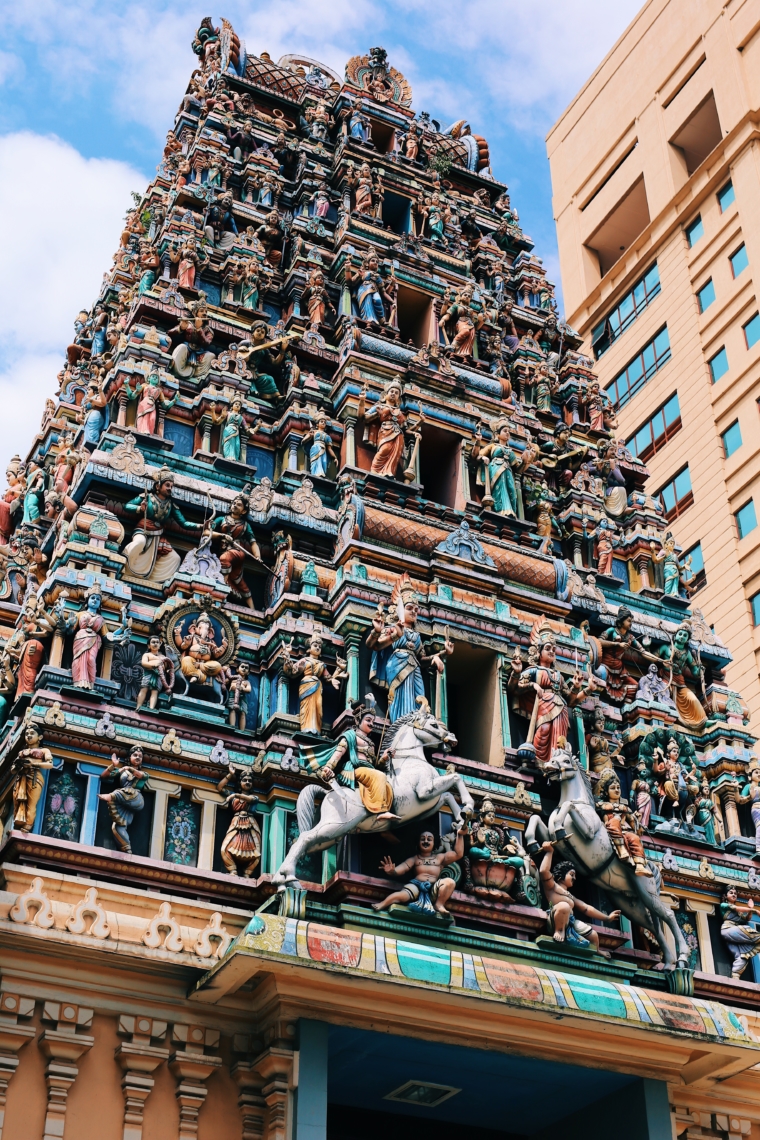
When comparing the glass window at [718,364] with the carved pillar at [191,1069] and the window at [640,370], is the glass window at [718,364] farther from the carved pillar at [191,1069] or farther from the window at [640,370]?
the carved pillar at [191,1069]

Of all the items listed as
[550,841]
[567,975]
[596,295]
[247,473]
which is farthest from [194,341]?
[596,295]

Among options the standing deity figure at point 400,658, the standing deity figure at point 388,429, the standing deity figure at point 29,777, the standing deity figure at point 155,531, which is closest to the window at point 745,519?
the standing deity figure at point 388,429

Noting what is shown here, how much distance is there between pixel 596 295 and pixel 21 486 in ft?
89.1

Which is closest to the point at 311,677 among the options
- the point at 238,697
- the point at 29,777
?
the point at 238,697

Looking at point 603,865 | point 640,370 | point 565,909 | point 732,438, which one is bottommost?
point 565,909

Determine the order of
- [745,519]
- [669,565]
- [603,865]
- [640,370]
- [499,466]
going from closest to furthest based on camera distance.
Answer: [603,865]
[499,466]
[669,565]
[745,519]
[640,370]

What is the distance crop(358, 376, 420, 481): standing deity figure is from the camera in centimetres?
2731

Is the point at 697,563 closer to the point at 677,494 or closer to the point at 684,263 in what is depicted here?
the point at 677,494

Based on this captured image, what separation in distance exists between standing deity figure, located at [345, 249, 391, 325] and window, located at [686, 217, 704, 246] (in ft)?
65.0

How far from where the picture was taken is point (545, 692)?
24297mm

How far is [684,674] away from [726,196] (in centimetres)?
2408

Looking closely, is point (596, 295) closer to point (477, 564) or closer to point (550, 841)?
point (477, 564)

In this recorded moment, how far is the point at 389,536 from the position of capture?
25719mm

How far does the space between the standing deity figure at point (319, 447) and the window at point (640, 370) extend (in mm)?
22463
